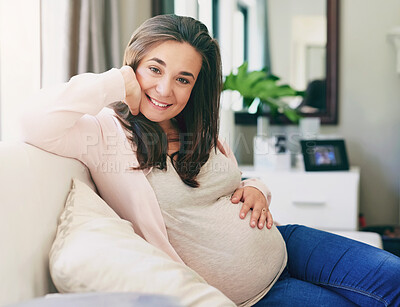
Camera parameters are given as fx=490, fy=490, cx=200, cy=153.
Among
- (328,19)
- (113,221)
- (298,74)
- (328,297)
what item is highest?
(328,19)

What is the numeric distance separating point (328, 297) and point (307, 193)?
4.56 feet

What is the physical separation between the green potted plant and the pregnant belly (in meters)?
1.51

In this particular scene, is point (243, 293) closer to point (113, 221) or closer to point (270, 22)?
point (113, 221)

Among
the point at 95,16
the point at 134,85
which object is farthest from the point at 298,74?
the point at 134,85

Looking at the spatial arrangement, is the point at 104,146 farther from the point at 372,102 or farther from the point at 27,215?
the point at 372,102

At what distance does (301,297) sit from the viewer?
1.21m

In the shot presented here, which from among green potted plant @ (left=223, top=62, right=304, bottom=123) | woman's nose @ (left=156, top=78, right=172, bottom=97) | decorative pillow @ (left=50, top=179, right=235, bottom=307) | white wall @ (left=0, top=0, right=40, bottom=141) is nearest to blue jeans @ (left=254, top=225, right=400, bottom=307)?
decorative pillow @ (left=50, top=179, right=235, bottom=307)

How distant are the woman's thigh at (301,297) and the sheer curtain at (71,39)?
1.18m

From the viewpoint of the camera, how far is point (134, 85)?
1233 millimetres

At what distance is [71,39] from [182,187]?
40.3 inches

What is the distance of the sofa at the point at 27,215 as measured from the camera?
0.81 metres

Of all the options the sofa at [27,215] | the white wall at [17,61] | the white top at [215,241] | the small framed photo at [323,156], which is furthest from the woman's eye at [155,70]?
the small framed photo at [323,156]

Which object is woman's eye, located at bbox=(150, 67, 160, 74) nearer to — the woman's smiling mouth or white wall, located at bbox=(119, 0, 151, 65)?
A: the woman's smiling mouth

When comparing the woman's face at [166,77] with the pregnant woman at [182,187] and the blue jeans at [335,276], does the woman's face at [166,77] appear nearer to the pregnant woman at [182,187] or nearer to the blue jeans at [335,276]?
the pregnant woman at [182,187]
